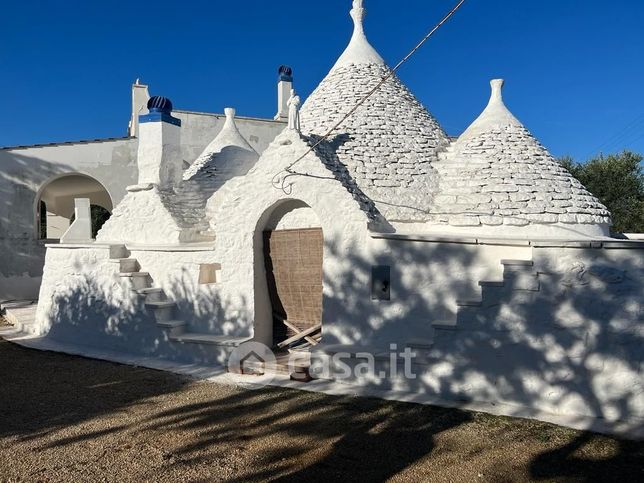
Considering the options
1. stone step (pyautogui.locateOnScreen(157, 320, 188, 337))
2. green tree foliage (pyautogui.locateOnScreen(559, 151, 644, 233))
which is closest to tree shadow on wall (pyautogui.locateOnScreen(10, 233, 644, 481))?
stone step (pyautogui.locateOnScreen(157, 320, 188, 337))

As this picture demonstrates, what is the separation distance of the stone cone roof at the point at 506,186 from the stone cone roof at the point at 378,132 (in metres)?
0.41

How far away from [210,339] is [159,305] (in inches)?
48.0

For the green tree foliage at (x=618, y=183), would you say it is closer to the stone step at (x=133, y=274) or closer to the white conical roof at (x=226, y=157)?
the white conical roof at (x=226, y=157)

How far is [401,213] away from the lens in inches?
332

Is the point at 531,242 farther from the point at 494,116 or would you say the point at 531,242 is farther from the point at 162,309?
the point at 162,309

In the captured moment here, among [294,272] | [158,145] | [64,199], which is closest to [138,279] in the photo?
[294,272]

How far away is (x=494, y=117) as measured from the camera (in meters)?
9.59

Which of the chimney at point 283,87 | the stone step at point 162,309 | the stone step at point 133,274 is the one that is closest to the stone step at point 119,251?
the stone step at point 133,274

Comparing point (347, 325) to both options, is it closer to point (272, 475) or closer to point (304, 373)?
point (304, 373)

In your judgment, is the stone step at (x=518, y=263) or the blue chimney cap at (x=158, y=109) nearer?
the stone step at (x=518, y=263)

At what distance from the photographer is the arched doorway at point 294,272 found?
7930 mm

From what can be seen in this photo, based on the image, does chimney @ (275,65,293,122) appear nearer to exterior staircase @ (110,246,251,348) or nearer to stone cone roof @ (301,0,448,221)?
stone cone roof @ (301,0,448,221)

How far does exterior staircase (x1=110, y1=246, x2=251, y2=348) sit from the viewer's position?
25.9 feet

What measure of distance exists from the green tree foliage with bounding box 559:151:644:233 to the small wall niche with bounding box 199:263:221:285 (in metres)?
18.1
